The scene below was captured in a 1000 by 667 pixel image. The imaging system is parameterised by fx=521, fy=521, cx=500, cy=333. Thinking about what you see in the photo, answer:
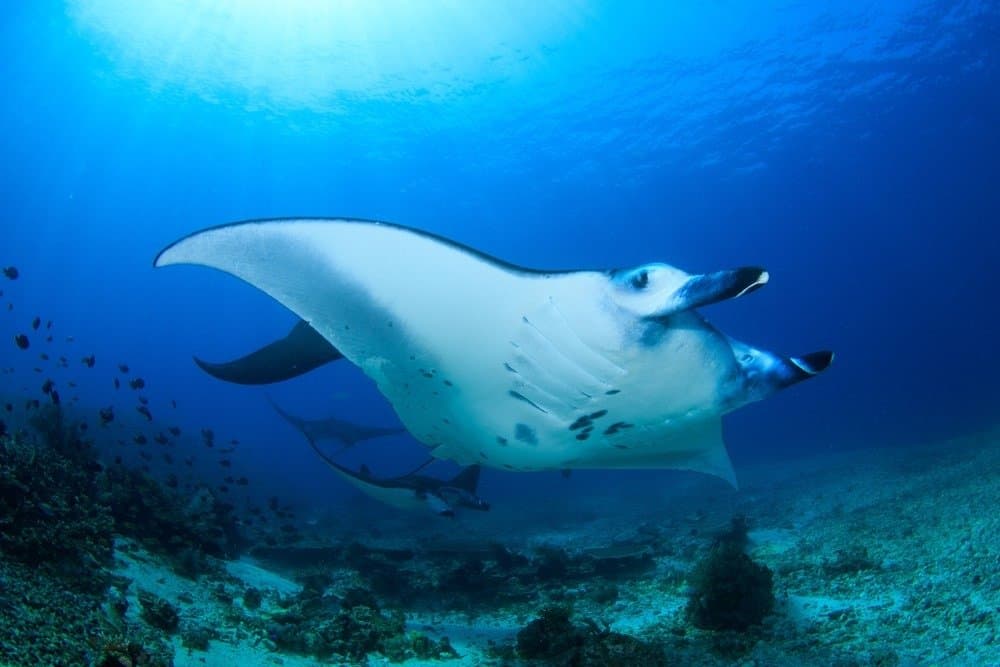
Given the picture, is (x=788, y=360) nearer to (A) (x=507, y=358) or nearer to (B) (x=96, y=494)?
(A) (x=507, y=358)

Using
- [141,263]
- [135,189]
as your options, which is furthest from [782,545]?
[141,263]

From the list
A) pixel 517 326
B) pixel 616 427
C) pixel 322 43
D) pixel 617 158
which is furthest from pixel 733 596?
pixel 617 158

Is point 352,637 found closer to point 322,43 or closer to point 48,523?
point 48,523

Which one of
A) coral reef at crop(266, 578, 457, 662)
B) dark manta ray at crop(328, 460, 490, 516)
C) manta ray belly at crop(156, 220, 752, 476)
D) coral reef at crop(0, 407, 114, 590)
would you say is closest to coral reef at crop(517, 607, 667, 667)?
coral reef at crop(266, 578, 457, 662)

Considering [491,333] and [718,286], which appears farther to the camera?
[491,333]

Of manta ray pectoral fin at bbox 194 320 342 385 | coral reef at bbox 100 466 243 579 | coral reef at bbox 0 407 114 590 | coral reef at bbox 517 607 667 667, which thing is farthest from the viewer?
coral reef at bbox 100 466 243 579

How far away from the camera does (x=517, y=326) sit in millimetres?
2623

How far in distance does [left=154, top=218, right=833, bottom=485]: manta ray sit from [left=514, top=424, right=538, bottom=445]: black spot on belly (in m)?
0.01

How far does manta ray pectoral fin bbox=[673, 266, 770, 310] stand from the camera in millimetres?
1924

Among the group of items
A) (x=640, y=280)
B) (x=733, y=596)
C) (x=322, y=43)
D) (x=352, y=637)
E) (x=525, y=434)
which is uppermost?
(x=322, y=43)

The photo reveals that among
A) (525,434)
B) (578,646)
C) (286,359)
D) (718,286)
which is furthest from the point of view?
(286,359)

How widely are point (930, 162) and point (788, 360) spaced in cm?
4278

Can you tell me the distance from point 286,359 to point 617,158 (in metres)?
30.8

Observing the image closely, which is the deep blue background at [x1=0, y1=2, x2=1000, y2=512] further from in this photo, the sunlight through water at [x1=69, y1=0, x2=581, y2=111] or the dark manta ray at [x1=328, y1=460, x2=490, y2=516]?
the dark manta ray at [x1=328, y1=460, x2=490, y2=516]
